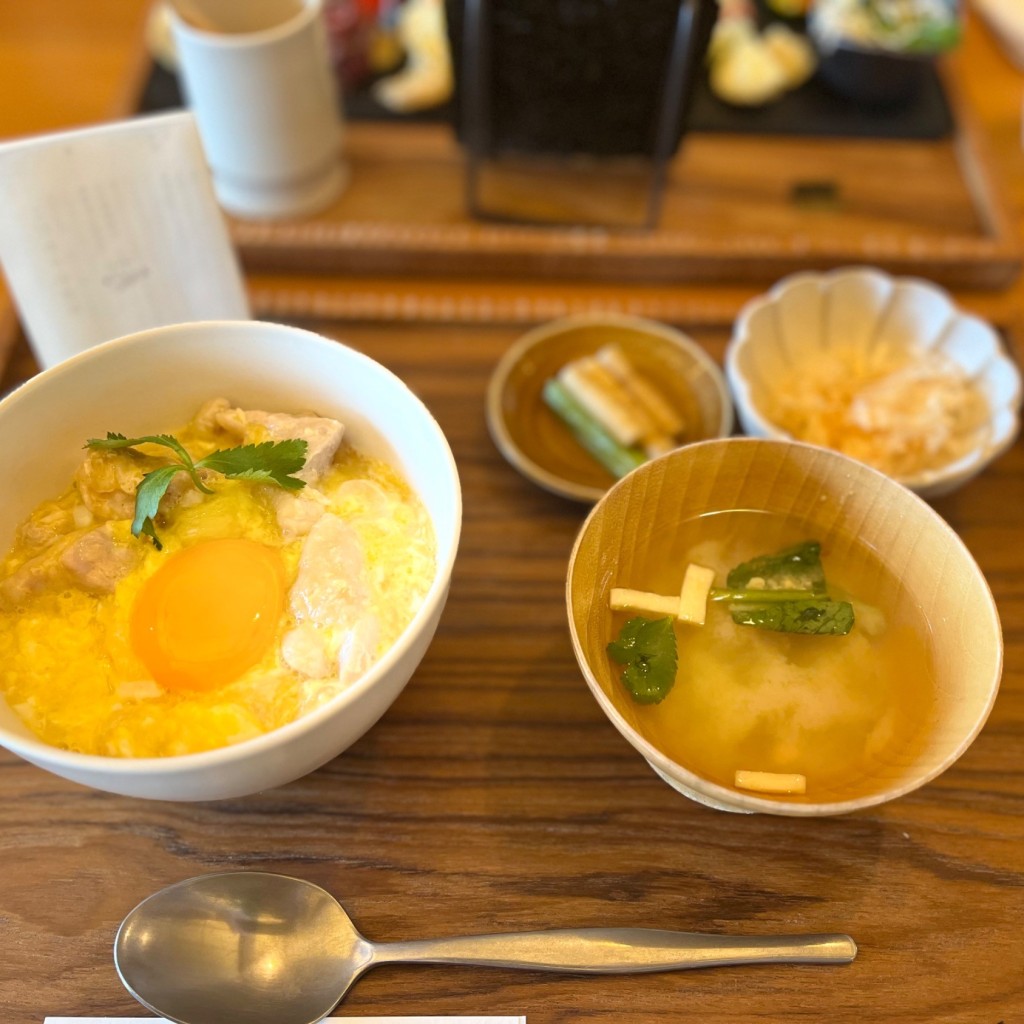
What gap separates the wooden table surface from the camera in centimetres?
122

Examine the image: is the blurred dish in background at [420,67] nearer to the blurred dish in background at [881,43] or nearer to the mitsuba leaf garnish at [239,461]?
the blurred dish in background at [881,43]

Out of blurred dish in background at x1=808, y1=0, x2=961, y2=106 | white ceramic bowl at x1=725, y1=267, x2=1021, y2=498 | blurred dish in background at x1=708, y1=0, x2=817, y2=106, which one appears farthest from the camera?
blurred dish in background at x1=708, y1=0, x2=817, y2=106

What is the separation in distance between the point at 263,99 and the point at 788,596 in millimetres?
1775

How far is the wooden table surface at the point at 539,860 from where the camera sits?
4.02ft

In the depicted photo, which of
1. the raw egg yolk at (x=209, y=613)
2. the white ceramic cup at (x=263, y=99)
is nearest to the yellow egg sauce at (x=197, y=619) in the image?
the raw egg yolk at (x=209, y=613)

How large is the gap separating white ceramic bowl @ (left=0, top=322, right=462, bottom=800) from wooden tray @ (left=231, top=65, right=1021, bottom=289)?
0.84 meters

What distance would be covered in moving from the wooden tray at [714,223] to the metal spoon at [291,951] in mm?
1567

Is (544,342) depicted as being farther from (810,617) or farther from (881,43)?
(881,43)

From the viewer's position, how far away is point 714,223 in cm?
245

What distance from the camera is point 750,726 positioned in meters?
1.37

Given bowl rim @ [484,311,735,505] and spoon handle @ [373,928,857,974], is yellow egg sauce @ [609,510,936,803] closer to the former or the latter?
spoon handle @ [373,928,857,974]

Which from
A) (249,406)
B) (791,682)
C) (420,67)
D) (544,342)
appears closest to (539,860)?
(791,682)

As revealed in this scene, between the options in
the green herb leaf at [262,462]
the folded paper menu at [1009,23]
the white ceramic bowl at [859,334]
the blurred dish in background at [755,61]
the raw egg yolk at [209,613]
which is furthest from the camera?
the folded paper menu at [1009,23]

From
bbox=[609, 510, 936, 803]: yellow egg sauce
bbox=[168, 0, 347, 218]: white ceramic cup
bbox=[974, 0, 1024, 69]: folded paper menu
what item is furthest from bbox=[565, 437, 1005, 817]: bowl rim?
bbox=[974, 0, 1024, 69]: folded paper menu
